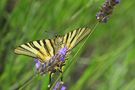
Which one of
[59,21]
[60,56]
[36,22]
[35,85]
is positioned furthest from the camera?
[59,21]

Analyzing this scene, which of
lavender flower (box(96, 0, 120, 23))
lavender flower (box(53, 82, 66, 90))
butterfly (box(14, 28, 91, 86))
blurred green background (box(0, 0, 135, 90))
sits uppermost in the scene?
blurred green background (box(0, 0, 135, 90))

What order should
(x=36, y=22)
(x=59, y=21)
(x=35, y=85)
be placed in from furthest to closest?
(x=59, y=21) → (x=36, y=22) → (x=35, y=85)

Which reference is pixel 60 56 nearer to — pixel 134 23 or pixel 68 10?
pixel 68 10

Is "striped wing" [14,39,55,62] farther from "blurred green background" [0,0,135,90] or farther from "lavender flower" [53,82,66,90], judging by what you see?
"blurred green background" [0,0,135,90]

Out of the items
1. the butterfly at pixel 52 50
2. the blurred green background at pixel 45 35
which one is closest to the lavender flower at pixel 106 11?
the butterfly at pixel 52 50

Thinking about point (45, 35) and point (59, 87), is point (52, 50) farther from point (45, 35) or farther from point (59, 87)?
point (45, 35)

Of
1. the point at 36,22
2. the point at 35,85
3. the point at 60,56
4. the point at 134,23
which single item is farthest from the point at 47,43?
the point at 134,23

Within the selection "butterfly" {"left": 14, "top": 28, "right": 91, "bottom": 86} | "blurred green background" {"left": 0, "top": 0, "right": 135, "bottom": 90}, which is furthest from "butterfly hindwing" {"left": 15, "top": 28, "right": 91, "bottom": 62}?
"blurred green background" {"left": 0, "top": 0, "right": 135, "bottom": 90}

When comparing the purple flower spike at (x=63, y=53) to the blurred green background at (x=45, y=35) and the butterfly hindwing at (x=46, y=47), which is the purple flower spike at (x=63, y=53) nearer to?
the butterfly hindwing at (x=46, y=47)
